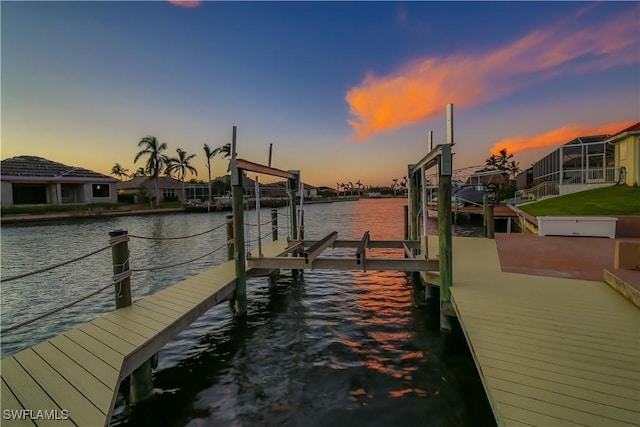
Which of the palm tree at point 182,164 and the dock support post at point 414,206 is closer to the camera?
the dock support post at point 414,206

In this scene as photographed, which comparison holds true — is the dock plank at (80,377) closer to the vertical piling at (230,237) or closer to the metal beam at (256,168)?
the metal beam at (256,168)

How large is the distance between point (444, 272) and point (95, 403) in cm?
518

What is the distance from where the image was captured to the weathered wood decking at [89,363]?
8.84 ft

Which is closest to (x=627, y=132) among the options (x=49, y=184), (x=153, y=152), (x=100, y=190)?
(x=100, y=190)

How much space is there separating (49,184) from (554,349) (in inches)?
2197

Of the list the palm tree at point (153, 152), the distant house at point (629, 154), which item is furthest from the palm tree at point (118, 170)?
the distant house at point (629, 154)

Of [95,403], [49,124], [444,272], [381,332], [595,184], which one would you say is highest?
[49,124]

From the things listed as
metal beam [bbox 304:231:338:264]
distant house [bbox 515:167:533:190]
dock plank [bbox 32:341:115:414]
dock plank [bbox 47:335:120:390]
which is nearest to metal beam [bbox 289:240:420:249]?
metal beam [bbox 304:231:338:264]

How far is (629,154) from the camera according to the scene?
796 inches

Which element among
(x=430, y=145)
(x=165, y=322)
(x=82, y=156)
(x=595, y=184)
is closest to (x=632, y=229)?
(x=430, y=145)

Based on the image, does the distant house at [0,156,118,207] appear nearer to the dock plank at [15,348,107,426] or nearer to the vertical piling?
the vertical piling

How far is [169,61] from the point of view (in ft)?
54.5

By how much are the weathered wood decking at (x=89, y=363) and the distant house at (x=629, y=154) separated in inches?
1021

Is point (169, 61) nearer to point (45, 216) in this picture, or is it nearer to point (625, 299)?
point (625, 299)
